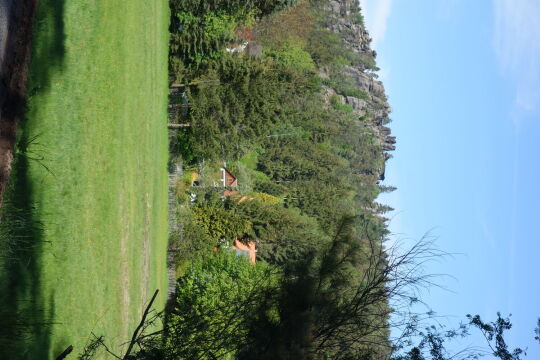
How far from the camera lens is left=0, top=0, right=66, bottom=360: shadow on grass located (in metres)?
9.30

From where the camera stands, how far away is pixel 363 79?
11888 cm

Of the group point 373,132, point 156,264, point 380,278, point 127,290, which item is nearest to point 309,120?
point 373,132

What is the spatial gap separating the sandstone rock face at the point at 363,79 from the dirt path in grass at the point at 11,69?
96.2 metres

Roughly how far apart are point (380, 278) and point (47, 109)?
7.95 metres

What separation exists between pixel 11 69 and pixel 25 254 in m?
3.37

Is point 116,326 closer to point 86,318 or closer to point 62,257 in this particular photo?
point 86,318

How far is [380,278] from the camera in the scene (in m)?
8.41

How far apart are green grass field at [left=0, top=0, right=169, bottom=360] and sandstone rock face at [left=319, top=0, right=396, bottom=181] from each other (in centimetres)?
8863

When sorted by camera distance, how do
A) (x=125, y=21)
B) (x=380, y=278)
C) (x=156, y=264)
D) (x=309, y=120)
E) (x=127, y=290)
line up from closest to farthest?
(x=380, y=278) → (x=127, y=290) → (x=125, y=21) → (x=156, y=264) → (x=309, y=120)

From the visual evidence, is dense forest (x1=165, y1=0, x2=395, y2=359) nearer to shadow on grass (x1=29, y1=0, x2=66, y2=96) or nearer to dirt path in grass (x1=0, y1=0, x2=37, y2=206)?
dirt path in grass (x1=0, y1=0, x2=37, y2=206)

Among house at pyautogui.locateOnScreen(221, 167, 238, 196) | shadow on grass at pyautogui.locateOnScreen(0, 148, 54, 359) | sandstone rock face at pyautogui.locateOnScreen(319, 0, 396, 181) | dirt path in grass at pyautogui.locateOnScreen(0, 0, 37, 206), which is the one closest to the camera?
shadow on grass at pyautogui.locateOnScreen(0, 148, 54, 359)

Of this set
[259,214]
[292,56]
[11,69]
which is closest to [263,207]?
[259,214]

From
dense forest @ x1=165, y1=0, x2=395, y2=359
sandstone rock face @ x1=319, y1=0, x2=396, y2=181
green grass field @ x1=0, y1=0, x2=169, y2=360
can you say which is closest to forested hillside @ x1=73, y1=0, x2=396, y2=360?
dense forest @ x1=165, y1=0, x2=395, y2=359

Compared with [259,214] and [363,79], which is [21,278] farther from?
[363,79]
